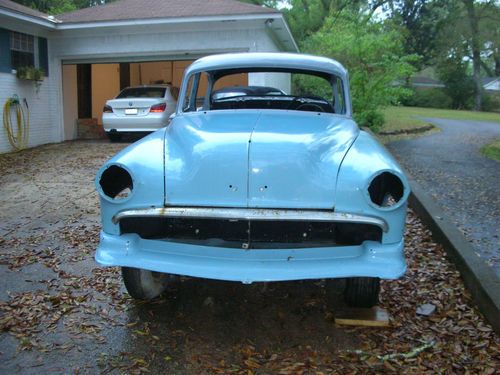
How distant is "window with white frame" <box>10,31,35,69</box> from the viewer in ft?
37.1

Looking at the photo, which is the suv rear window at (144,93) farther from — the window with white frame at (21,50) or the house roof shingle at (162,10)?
the window with white frame at (21,50)

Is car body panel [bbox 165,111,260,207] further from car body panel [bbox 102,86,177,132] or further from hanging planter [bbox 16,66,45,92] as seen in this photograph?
hanging planter [bbox 16,66,45,92]

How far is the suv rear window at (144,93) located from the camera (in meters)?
12.3

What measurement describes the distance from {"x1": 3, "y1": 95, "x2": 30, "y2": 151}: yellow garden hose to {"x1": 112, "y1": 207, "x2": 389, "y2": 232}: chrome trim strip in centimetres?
942

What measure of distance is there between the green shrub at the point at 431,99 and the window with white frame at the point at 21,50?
30.9 m

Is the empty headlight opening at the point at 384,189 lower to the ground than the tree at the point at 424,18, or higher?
lower

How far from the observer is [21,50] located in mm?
11680

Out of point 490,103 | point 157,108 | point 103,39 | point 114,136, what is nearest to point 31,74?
point 103,39

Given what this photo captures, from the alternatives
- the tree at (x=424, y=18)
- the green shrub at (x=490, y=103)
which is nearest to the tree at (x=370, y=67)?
the green shrub at (x=490, y=103)

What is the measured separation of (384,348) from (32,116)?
11302mm

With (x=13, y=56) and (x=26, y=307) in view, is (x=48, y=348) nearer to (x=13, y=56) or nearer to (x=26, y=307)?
(x=26, y=307)

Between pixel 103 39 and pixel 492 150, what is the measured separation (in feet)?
31.7

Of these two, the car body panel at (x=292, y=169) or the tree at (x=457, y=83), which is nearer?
the car body panel at (x=292, y=169)

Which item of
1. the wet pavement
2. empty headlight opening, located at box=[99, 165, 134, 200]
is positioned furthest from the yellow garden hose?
empty headlight opening, located at box=[99, 165, 134, 200]
